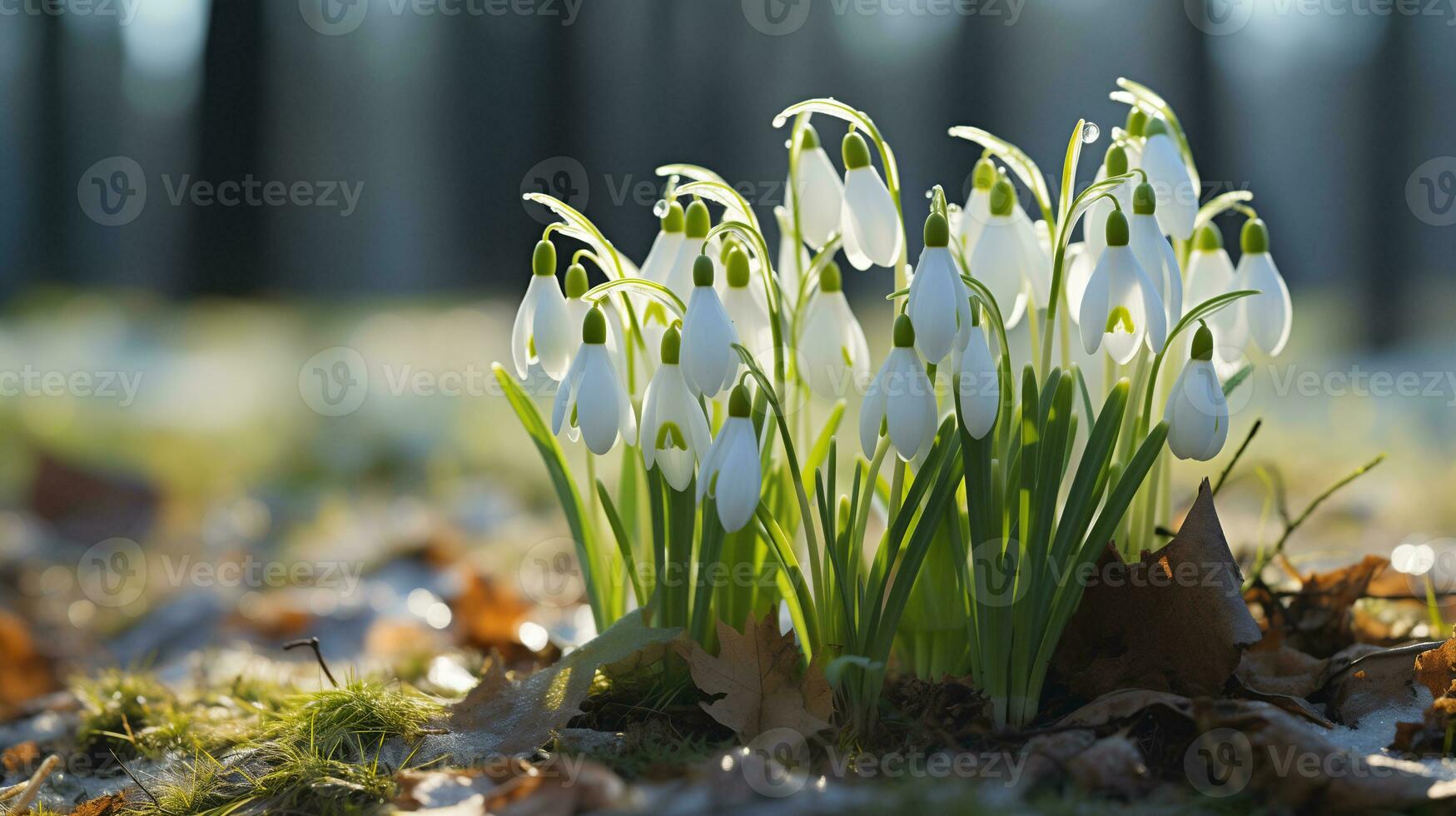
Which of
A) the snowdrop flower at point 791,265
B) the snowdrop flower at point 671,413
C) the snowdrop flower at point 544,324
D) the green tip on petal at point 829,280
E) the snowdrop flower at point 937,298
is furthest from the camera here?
the snowdrop flower at point 791,265

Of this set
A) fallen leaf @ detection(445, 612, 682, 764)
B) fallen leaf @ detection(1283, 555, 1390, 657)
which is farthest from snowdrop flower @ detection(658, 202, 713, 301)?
fallen leaf @ detection(1283, 555, 1390, 657)

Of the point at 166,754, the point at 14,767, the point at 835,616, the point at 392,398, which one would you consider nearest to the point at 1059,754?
the point at 835,616

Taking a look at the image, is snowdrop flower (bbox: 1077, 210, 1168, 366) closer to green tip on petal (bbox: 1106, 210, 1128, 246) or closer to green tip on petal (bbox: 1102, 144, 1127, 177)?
green tip on petal (bbox: 1106, 210, 1128, 246)

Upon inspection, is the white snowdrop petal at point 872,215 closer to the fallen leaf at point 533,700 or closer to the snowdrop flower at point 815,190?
the snowdrop flower at point 815,190

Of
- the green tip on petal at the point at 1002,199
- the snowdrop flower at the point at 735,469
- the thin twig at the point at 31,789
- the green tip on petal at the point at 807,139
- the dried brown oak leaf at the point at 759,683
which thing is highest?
the green tip on petal at the point at 807,139

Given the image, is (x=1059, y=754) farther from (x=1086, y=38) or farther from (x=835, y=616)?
(x=1086, y=38)

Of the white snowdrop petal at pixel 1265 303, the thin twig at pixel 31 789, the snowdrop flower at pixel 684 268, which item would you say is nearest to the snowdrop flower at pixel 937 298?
the snowdrop flower at pixel 684 268

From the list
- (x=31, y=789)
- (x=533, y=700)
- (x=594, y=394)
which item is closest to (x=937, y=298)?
(x=594, y=394)

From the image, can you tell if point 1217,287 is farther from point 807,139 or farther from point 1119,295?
point 807,139
